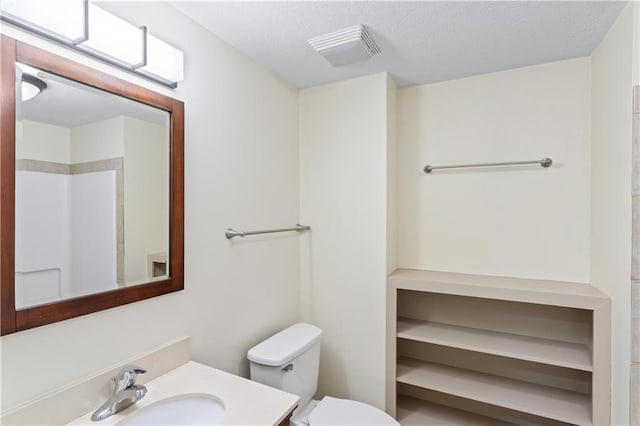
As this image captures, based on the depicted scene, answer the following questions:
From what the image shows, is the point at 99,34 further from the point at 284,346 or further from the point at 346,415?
the point at 346,415

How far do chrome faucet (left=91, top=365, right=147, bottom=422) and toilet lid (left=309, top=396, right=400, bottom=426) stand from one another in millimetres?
858

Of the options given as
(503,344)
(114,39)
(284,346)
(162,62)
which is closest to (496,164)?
(503,344)

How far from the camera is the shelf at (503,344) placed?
167cm

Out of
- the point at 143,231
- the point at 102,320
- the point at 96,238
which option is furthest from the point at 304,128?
the point at 102,320

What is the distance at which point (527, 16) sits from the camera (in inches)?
55.4

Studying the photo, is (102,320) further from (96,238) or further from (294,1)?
(294,1)

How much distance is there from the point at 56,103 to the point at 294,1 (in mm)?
933

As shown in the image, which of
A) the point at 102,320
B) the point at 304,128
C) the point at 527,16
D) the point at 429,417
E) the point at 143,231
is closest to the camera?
the point at 102,320

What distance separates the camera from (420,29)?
151 cm

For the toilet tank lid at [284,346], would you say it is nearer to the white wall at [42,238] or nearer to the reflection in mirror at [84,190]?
the reflection in mirror at [84,190]

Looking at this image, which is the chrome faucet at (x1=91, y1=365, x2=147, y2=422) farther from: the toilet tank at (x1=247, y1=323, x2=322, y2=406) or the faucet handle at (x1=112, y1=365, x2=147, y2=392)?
the toilet tank at (x1=247, y1=323, x2=322, y2=406)

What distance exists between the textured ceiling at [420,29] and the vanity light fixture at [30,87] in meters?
0.65

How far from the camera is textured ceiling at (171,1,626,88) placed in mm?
1342

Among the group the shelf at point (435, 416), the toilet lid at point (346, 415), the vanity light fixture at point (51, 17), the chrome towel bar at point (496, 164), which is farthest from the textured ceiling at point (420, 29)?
the shelf at point (435, 416)
